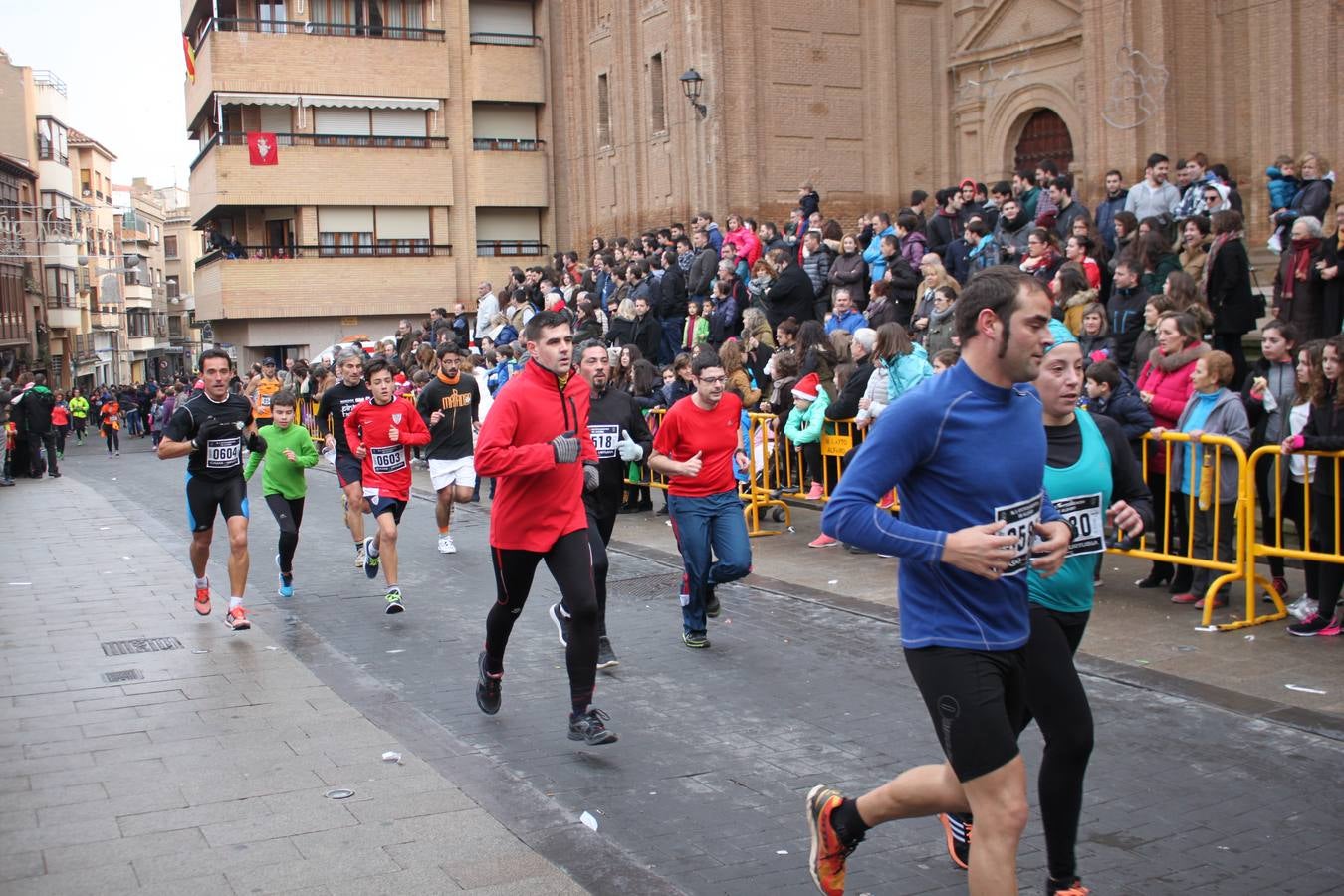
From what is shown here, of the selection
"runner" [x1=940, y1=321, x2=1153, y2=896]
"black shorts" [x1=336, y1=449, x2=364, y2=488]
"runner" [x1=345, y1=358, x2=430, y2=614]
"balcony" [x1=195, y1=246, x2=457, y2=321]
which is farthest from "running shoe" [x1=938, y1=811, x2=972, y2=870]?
"balcony" [x1=195, y1=246, x2=457, y2=321]

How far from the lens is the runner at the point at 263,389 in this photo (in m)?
30.2

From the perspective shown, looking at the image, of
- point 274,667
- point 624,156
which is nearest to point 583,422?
point 274,667

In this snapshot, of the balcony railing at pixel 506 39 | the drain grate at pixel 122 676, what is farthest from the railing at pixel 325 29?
the drain grate at pixel 122 676

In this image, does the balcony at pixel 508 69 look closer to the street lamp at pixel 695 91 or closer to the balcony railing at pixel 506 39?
the balcony railing at pixel 506 39

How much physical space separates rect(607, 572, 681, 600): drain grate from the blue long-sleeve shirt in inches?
283

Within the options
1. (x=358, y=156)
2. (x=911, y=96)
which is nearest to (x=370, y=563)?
(x=911, y=96)

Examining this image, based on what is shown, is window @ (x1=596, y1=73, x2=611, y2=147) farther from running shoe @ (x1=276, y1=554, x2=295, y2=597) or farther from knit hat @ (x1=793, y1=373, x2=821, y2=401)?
running shoe @ (x1=276, y1=554, x2=295, y2=597)

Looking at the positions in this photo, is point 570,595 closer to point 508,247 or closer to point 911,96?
point 911,96

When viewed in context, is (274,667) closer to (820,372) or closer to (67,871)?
(67,871)

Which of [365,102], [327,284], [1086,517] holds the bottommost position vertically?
[1086,517]

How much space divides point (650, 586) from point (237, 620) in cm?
352

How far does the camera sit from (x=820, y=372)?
568 inches

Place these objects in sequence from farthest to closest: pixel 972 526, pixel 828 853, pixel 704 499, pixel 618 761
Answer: pixel 704 499, pixel 618 761, pixel 828 853, pixel 972 526

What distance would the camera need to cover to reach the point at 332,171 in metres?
44.7
